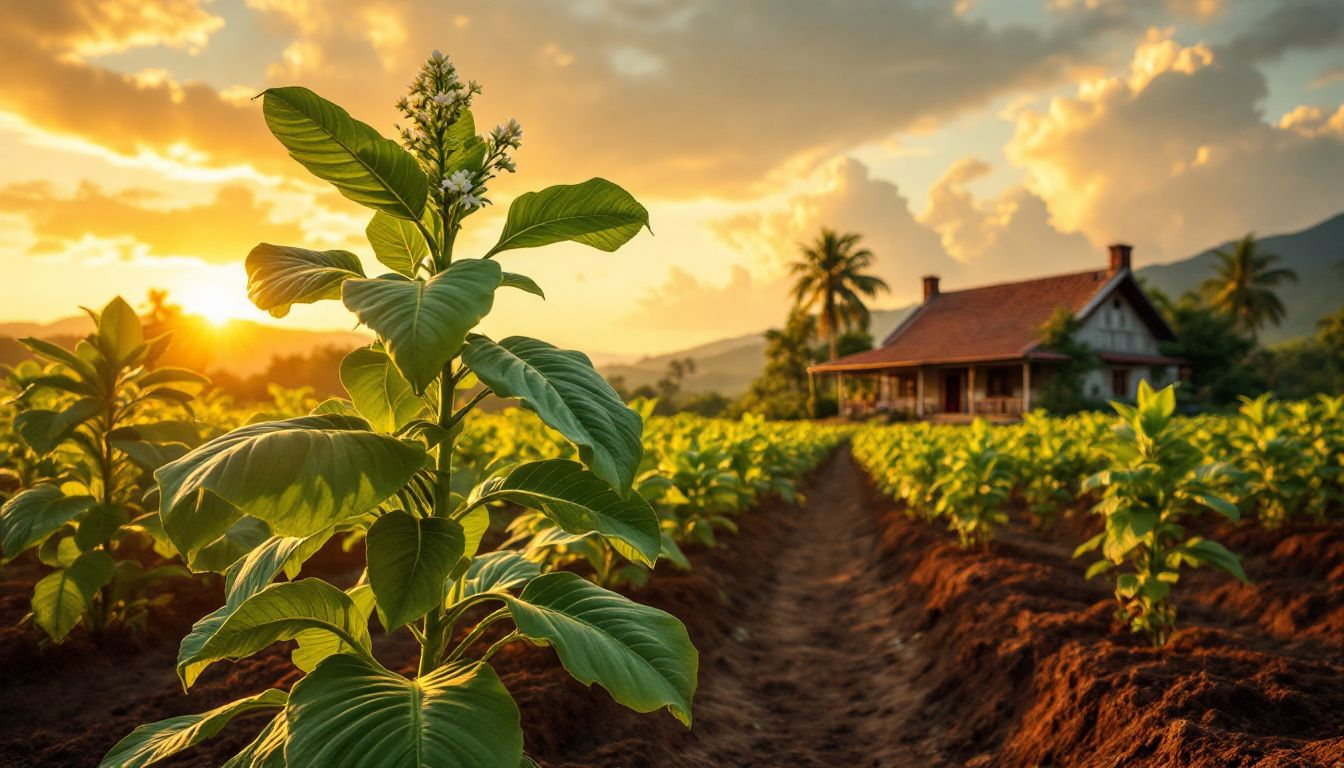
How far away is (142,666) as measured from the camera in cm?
436

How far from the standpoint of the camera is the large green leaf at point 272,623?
1.79 metres

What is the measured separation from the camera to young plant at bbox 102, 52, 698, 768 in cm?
158

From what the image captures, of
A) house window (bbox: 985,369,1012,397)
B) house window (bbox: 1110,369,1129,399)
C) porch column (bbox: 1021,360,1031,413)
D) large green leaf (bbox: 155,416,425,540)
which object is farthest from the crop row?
house window (bbox: 1110,369,1129,399)

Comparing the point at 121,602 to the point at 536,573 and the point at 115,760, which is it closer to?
the point at 115,760

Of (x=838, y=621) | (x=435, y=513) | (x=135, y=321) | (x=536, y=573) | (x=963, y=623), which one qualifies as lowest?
(x=838, y=621)

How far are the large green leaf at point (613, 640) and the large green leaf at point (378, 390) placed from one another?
60 centimetres

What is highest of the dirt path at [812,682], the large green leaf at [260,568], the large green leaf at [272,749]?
the large green leaf at [260,568]

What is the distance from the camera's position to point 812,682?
5.63 m

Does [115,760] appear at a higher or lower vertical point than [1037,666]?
higher

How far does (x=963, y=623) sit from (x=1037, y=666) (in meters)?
1.23

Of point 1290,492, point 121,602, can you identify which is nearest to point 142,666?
point 121,602

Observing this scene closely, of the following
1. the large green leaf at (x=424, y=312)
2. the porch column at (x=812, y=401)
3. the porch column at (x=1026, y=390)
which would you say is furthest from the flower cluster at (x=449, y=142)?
the porch column at (x=812, y=401)

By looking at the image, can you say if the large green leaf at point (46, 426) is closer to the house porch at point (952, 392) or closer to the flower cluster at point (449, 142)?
the flower cluster at point (449, 142)

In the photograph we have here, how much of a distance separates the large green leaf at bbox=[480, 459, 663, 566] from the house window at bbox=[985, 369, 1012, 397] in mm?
37183
